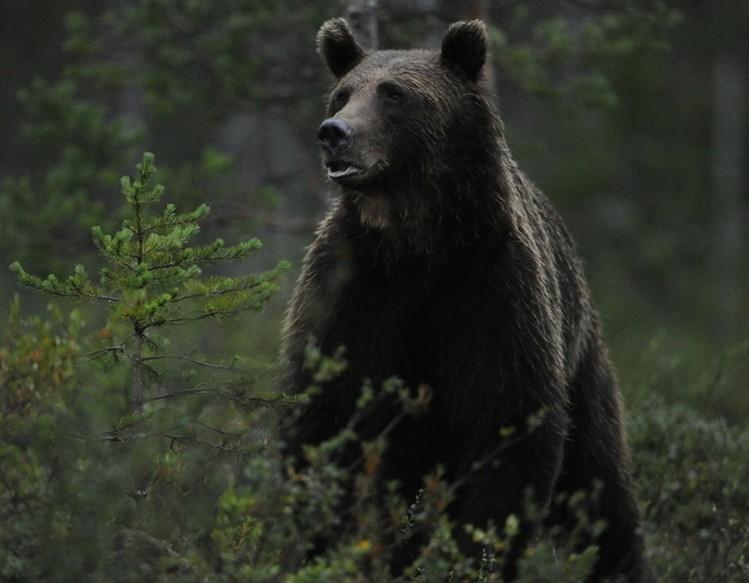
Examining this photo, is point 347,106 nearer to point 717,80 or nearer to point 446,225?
point 446,225

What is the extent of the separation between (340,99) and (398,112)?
310 millimetres

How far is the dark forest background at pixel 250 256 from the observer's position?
4.36 m

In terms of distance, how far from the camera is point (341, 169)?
552cm

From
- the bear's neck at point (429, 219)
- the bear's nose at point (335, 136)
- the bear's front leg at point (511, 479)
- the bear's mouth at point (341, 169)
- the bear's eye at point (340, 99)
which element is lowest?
the bear's front leg at point (511, 479)

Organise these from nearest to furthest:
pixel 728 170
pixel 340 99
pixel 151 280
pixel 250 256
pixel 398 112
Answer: pixel 151 280, pixel 250 256, pixel 398 112, pixel 340 99, pixel 728 170

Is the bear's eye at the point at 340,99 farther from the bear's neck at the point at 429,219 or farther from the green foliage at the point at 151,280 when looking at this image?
the green foliage at the point at 151,280

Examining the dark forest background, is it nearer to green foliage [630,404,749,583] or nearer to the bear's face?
green foliage [630,404,749,583]

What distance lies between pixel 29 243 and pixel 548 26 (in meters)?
4.33

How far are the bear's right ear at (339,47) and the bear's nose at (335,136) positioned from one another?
2.74ft

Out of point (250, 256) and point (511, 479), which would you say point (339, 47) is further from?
point (511, 479)

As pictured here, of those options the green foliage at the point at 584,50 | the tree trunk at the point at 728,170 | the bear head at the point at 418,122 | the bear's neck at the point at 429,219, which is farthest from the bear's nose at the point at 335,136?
the tree trunk at the point at 728,170

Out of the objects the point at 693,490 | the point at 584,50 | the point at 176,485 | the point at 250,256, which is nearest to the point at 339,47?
the point at 250,256

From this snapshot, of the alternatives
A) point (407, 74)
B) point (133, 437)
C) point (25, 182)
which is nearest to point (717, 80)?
point (25, 182)

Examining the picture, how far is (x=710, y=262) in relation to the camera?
26.7 m
